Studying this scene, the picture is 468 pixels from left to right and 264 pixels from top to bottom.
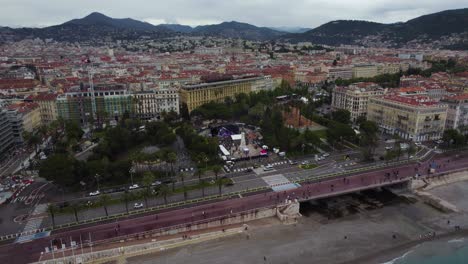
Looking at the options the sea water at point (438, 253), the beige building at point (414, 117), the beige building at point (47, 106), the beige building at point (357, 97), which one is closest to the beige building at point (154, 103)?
the beige building at point (47, 106)

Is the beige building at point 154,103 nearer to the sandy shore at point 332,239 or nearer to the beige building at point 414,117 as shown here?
the beige building at point 414,117

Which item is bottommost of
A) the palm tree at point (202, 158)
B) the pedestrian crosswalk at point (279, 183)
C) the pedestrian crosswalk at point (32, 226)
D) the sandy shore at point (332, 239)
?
the sandy shore at point (332, 239)

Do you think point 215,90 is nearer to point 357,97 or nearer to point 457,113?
point 357,97

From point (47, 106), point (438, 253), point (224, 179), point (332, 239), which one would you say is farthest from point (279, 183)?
point (47, 106)

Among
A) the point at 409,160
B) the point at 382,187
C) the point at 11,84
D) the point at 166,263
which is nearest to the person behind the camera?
the point at 166,263

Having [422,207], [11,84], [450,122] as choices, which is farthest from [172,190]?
[11,84]

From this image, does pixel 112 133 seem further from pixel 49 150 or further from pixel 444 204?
pixel 444 204
